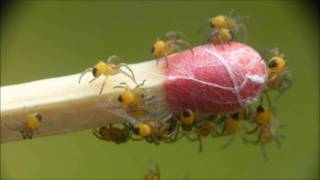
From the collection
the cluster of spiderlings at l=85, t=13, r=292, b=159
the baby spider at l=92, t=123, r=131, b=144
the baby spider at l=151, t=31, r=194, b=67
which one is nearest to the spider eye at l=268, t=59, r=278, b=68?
the cluster of spiderlings at l=85, t=13, r=292, b=159

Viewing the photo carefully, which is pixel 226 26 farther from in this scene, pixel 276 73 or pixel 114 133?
pixel 114 133

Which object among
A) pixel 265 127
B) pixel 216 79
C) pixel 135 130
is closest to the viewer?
pixel 216 79

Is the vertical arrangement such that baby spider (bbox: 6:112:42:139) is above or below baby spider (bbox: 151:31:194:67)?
below

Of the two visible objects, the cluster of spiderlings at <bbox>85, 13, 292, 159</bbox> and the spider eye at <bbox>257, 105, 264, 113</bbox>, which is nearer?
the cluster of spiderlings at <bbox>85, 13, 292, 159</bbox>

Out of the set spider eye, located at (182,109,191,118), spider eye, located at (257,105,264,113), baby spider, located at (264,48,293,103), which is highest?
baby spider, located at (264,48,293,103)

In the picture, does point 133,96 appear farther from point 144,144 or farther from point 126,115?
point 144,144

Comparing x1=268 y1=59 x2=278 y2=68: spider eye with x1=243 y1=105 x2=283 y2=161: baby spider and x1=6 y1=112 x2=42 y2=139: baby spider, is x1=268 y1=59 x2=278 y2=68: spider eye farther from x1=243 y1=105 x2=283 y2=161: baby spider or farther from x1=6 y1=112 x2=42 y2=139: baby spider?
x1=6 y1=112 x2=42 y2=139: baby spider

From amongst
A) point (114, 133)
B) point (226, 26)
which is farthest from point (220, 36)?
point (114, 133)

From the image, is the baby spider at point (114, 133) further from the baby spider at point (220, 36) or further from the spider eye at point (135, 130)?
the baby spider at point (220, 36)
